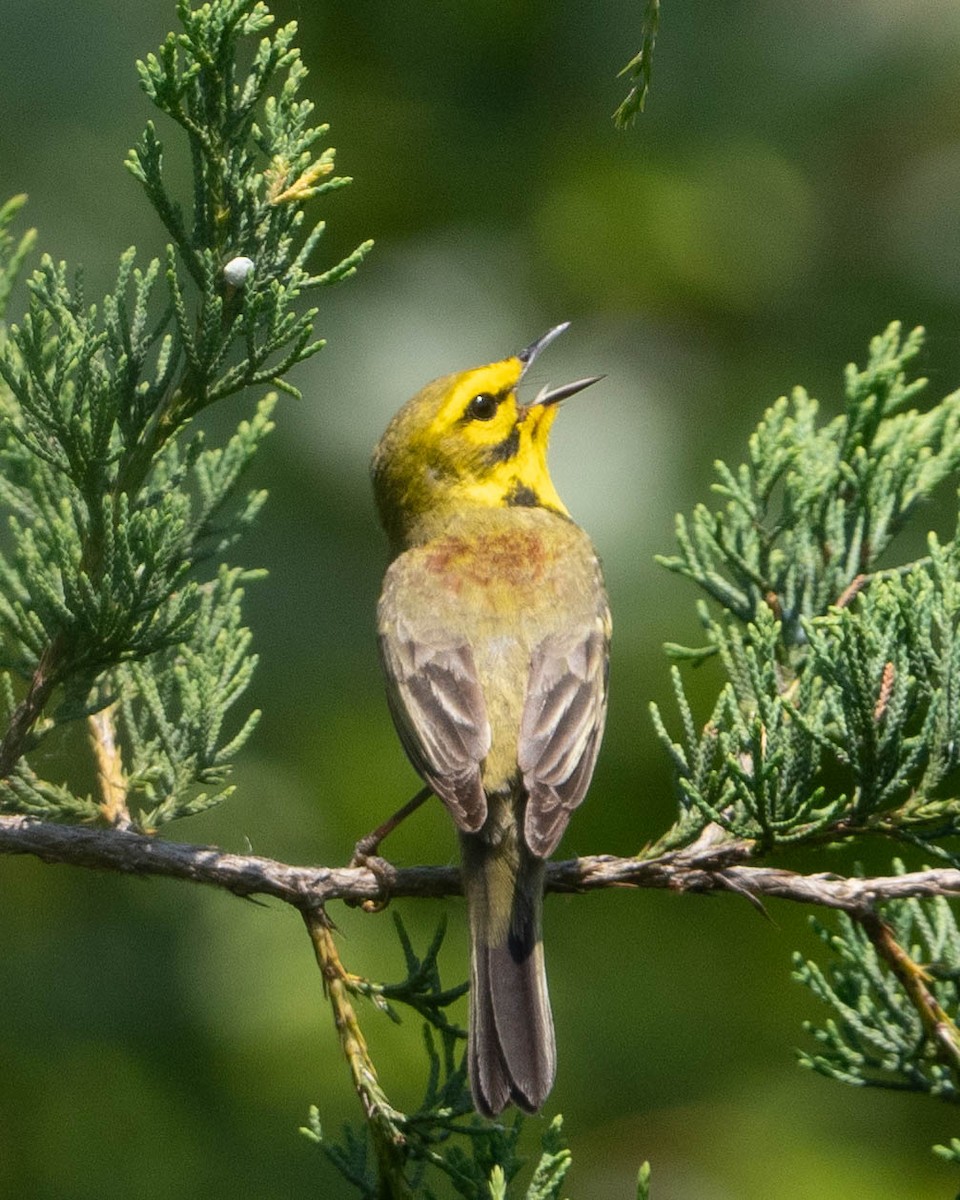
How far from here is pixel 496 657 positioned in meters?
4.44

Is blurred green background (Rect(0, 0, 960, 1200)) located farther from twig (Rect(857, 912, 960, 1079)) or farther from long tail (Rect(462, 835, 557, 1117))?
twig (Rect(857, 912, 960, 1079))

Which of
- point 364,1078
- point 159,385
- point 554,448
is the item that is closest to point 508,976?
point 364,1078

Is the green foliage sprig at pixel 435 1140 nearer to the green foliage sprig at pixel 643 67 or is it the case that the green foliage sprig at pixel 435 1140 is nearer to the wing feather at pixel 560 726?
the wing feather at pixel 560 726

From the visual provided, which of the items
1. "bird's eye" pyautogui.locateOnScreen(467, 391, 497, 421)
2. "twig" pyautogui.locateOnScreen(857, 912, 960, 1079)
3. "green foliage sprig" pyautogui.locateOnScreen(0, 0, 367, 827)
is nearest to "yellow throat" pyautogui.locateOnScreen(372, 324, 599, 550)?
"bird's eye" pyautogui.locateOnScreen(467, 391, 497, 421)

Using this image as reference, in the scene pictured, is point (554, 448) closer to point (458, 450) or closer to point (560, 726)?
point (458, 450)

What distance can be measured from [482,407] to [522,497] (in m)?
0.32

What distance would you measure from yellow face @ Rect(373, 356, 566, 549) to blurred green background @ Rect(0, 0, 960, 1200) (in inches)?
35.7

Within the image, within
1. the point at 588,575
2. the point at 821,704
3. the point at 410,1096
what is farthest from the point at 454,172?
the point at 821,704

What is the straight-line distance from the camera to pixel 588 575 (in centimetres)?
488

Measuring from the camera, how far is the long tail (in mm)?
3492

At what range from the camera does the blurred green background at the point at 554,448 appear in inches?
222

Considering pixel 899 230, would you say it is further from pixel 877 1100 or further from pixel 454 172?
pixel 877 1100

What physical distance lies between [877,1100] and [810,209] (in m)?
3.57

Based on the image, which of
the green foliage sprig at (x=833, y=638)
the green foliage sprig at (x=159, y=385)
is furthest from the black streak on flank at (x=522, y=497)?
the green foliage sprig at (x=159, y=385)
